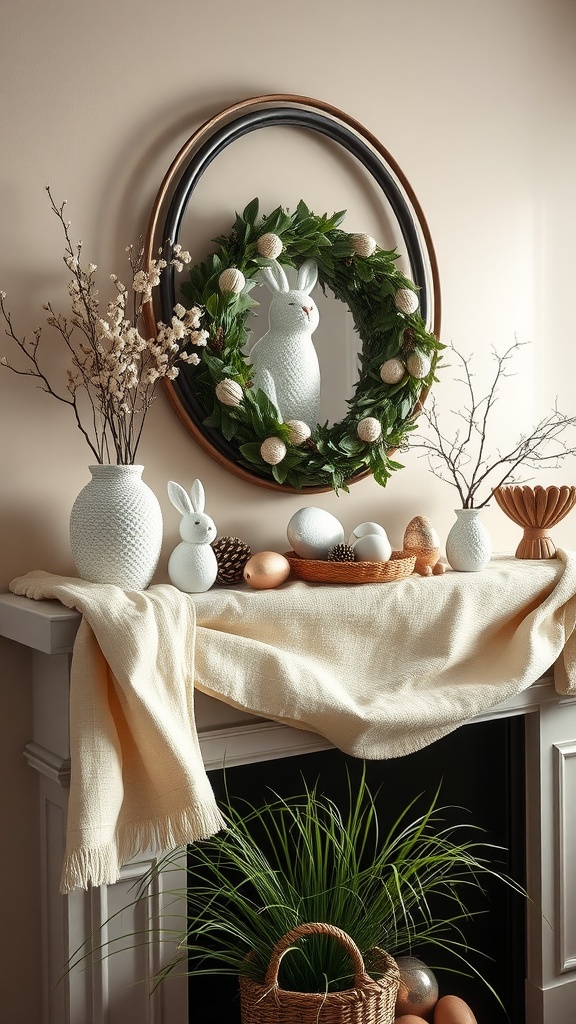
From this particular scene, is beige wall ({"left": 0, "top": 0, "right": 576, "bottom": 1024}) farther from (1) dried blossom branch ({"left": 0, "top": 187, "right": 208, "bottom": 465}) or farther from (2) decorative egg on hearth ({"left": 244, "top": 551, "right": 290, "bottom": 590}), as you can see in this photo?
(2) decorative egg on hearth ({"left": 244, "top": 551, "right": 290, "bottom": 590})

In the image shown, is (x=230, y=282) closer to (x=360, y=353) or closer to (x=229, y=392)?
(x=229, y=392)

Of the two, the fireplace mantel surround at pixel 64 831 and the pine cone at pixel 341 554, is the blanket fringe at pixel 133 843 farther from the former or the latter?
the pine cone at pixel 341 554

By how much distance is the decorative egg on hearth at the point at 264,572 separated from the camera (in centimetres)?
176

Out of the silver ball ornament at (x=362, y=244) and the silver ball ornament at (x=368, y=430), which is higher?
the silver ball ornament at (x=362, y=244)

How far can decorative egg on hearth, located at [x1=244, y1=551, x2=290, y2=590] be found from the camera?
176 cm

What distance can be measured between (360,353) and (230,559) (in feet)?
1.92

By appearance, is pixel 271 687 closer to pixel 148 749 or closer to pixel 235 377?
pixel 148 749

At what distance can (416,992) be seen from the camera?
6.12 feet

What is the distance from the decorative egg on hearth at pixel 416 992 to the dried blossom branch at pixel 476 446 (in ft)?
3.24

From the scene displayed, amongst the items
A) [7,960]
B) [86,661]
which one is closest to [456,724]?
[86,661]

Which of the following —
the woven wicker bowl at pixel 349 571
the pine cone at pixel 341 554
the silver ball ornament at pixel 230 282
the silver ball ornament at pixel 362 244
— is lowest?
the woven wicker bowl at pixel 349 571

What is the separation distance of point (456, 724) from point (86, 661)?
2.43ft

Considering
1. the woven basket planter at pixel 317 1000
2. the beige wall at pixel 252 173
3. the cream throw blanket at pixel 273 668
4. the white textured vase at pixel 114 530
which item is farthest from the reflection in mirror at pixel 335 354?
the woven basket planter at pixel 317 1000

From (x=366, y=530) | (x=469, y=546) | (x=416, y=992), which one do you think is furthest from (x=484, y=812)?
(x=366, y=530)
